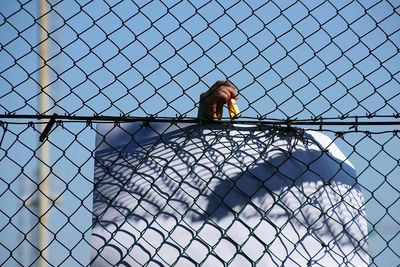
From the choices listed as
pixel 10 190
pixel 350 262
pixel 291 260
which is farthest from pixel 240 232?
pixel 10 190

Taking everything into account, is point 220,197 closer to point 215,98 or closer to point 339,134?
point 215,98

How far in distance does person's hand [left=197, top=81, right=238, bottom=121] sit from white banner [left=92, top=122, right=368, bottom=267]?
0.16ft

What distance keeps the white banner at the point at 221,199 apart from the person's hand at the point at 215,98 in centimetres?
5

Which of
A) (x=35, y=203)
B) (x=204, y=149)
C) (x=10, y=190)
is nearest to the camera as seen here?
(x=10, y=190)

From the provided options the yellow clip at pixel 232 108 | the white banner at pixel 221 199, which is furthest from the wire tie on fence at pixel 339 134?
the yellow clip at pixel 232 108

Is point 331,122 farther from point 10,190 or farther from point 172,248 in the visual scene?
point 10,190

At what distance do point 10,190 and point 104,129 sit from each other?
38 cm

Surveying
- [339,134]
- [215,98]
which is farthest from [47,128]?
[339,134]

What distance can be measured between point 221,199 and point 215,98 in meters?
0.36

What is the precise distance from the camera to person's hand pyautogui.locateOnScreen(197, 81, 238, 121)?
2545 mm

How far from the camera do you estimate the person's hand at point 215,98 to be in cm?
254

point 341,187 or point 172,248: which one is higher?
point 341,187

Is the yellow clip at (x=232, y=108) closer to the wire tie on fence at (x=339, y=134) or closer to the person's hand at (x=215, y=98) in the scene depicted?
the person's hand at (x=215, y=98)

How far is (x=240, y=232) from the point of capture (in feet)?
8.09
